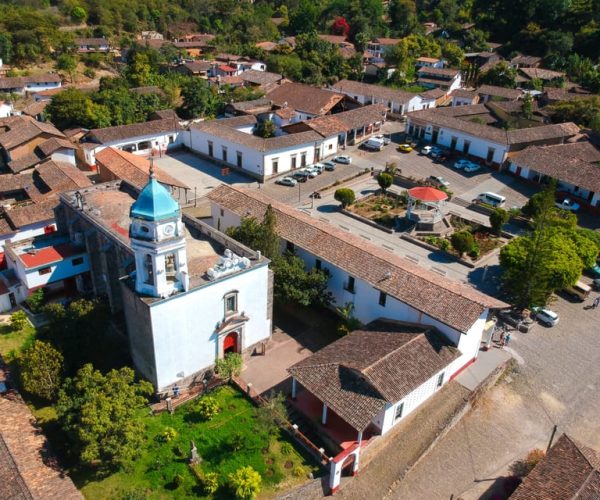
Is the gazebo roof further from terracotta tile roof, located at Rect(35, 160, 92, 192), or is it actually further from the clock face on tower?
terracotta tile roof, located at Rect(35, 160, 92, 192)

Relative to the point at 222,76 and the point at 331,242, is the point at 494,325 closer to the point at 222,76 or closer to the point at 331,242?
the point at 331,242

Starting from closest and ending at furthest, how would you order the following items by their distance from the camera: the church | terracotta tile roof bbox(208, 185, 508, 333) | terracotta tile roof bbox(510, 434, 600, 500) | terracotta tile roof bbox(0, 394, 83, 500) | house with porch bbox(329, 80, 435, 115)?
terracotta tile roof bbox(0, 394, 83, 500) < terracotta tile roof bbox(510, 434, 600, 500) < the church < terracotta tile roof bbox(208, 185, 508, 333) < house with porch bbox(329, 80, 435, 115)

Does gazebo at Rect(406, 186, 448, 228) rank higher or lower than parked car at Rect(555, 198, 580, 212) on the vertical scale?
higher

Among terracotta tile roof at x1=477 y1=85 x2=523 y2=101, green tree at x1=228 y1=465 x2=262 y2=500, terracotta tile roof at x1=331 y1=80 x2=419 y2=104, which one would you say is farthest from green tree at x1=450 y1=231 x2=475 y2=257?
terracotta tile roof at x1=477 y1=85 x2=523 y2=101

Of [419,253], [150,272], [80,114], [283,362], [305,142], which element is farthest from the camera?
Answer: [80,114]

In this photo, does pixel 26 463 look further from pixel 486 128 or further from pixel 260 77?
pixel 260 77

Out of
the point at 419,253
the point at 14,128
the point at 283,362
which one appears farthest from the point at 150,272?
the point at 14,128

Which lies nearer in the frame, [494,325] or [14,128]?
[494,325]
